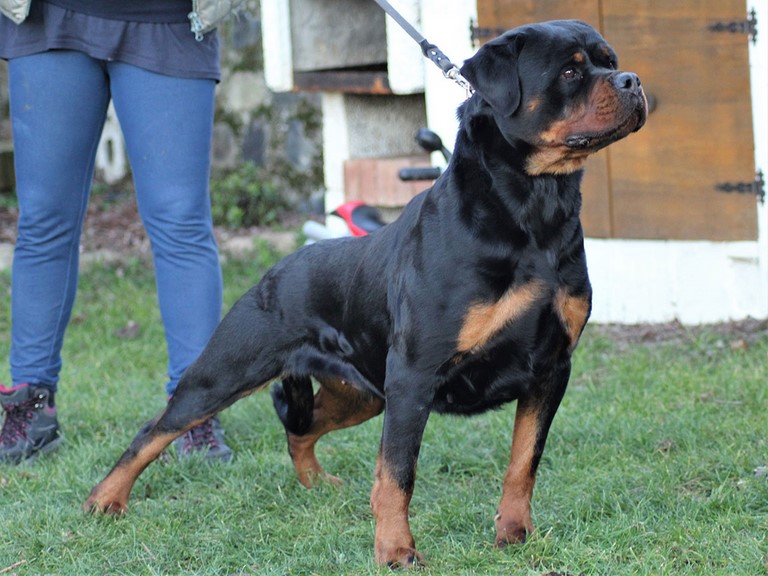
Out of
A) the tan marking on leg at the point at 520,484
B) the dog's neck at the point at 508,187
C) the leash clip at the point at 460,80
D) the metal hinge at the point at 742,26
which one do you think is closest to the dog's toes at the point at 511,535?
the tan marking on leg at the point at 520,484

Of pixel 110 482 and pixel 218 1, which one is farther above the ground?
pixel 218 1

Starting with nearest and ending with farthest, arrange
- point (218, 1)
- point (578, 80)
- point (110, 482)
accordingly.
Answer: point (578, 80) < point (110, 482) < point (218, 1)

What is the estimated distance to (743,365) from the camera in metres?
5.24

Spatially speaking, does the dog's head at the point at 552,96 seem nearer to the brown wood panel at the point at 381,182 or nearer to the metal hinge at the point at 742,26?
the metal hinge at the point at 742,26

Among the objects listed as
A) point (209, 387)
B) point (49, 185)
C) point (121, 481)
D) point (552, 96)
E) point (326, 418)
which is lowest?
point (121, 481)

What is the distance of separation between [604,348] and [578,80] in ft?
9.42

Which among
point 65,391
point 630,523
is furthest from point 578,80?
point 65,391

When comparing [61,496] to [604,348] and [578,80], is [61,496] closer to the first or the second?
[578,80]

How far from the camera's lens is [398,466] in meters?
3.21

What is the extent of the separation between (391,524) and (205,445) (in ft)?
4.59

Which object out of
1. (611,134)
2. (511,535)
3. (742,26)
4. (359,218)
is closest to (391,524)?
(511,535)

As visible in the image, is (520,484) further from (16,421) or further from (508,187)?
(16,421)

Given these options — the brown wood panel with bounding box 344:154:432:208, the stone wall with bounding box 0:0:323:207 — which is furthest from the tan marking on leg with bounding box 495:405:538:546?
the stone wall with bounding box 0:0:323:207

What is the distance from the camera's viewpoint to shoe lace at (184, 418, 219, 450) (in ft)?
14.5
